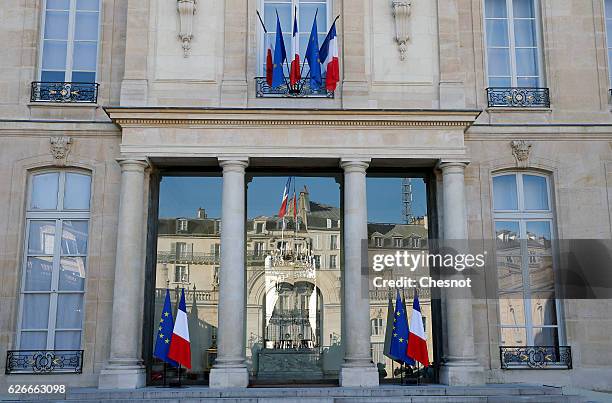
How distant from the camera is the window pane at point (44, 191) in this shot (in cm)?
1244

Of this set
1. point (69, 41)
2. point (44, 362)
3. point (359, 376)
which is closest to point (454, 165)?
point (359, 376)

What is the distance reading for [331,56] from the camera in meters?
11.9

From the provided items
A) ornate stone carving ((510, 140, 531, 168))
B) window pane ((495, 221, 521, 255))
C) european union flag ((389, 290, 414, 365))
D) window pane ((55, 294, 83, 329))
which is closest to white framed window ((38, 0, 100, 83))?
window pane ((55, 294, 83, 329))

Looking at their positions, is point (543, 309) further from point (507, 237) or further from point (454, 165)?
point (454, 165)

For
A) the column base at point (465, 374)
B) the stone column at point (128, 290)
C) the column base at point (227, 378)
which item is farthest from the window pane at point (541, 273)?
the stone column at point (128, 290)

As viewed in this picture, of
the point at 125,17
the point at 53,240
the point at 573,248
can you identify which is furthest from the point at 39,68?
the point at 573,248

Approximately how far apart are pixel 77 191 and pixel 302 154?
3981mm

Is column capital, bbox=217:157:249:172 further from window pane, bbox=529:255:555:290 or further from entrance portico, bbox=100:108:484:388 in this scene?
window pane, bbox=529:255:555:290

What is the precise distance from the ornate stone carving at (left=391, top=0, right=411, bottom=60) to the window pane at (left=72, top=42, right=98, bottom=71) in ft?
17.6

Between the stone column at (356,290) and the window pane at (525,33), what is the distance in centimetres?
406

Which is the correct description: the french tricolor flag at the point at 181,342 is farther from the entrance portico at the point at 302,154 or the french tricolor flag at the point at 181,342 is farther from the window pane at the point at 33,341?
the window pane at the point at 33,341

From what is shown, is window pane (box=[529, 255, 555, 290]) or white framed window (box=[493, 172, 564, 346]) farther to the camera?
window pane (box=[529, 255, 555, 290])

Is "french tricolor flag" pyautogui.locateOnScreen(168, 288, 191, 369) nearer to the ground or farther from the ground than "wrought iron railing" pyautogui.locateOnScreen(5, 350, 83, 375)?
farther from the ground

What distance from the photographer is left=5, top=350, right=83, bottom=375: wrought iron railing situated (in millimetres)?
11680
